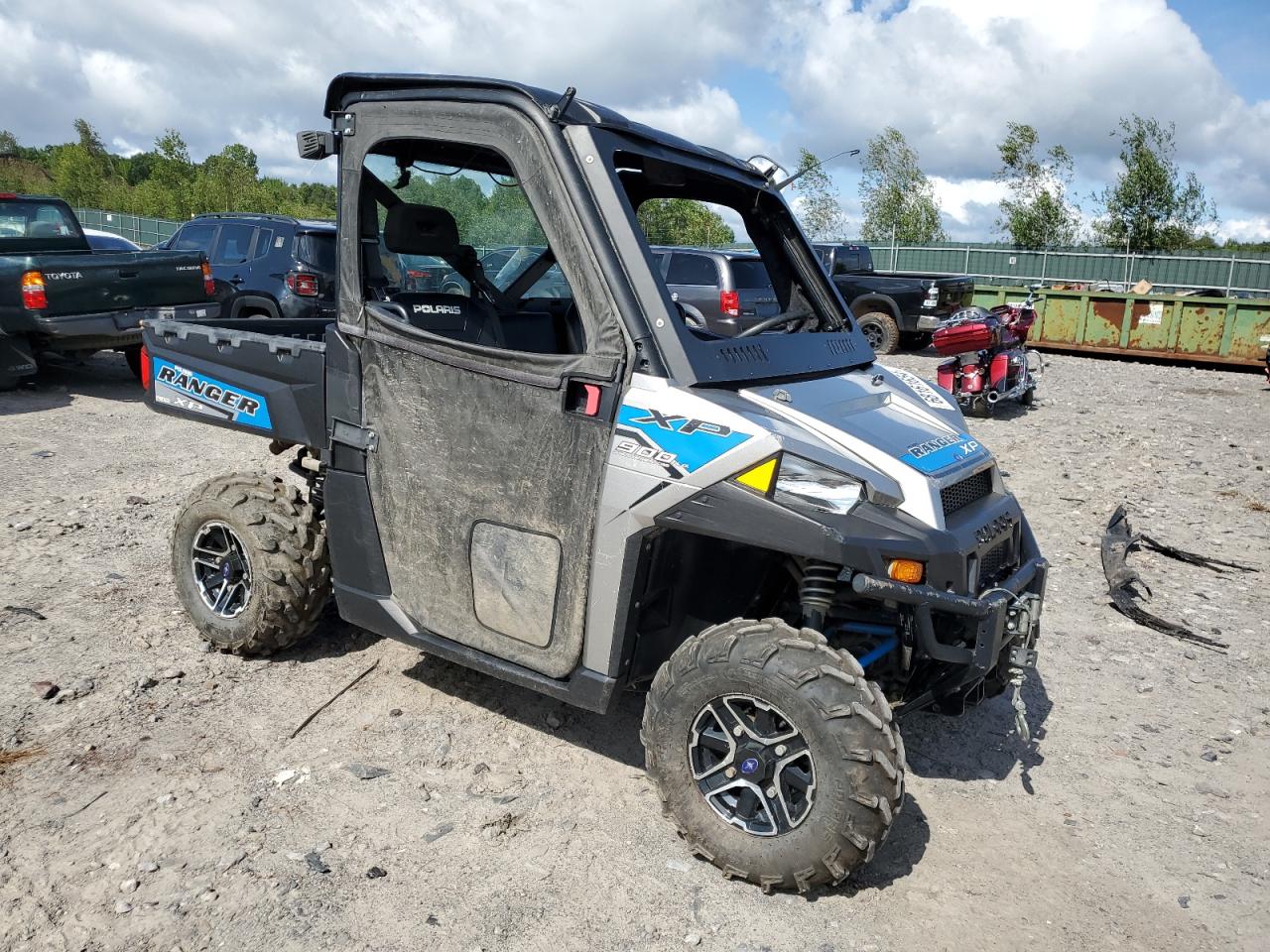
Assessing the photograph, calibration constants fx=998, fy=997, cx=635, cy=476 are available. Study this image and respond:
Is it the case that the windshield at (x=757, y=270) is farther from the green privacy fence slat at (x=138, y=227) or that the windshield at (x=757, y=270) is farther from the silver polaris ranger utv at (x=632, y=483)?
the green privacy fence slat at (x=138, y=227)

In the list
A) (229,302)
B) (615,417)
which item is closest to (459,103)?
(615,417)

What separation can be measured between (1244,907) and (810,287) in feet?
8.58

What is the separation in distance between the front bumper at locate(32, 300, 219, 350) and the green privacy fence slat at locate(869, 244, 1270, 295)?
21.6 m

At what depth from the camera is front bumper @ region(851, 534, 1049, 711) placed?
9.37 feet

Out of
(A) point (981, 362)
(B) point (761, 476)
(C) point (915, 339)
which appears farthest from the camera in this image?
(C) point (915, 339)

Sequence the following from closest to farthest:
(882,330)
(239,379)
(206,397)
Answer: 1. (239,379)
2. (206,397)
3. (882,330)

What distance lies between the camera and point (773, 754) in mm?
2979

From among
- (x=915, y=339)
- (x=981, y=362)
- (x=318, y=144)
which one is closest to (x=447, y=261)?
(x=318, y=144)

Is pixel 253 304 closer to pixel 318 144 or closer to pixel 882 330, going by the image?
pixel 318 144

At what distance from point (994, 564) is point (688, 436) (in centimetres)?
120

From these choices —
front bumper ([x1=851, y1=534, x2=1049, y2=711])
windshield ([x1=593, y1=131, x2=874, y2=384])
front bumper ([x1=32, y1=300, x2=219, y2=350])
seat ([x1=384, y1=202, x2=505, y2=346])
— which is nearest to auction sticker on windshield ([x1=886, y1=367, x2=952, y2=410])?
windshield ([x1=593, y1=131, x2=874, y2=384])

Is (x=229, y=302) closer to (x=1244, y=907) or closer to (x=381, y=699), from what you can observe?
(x=381, y=699)

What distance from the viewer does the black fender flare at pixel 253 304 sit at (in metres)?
10.9

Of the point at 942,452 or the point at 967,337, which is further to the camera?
the point at 967,337
